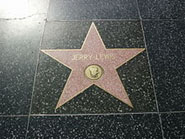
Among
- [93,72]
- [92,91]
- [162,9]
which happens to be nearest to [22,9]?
[93,72]

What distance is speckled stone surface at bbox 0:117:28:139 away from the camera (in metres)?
1.48

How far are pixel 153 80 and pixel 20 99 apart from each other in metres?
0.96

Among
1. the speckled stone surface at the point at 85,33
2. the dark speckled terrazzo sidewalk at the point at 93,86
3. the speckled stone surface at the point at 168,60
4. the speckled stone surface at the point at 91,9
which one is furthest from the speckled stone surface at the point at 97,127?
the speckled stone surface at the point at 91,9

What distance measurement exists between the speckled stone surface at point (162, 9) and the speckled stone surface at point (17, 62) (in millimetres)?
948

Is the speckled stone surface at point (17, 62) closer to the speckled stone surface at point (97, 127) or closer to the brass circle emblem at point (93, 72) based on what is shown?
the speckled stone surface at point (97, 127)

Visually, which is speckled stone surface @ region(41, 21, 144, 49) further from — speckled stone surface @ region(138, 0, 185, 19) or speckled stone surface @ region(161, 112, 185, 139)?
speckled stone surface @ region(161, 112, 185, 139)

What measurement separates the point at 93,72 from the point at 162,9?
0.95 meters

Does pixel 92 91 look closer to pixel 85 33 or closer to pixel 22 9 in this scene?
pixel 85 33

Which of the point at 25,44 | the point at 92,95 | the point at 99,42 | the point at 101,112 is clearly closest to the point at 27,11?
the point at 25,44

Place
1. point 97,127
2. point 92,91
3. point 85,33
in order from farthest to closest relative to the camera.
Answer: point 85,33 → point 92,91 → point 97,127

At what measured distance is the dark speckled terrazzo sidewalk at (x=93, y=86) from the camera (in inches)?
59.6

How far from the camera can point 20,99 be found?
1621mm

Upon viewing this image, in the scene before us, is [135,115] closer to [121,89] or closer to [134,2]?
[121,89]

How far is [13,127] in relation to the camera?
152cm
